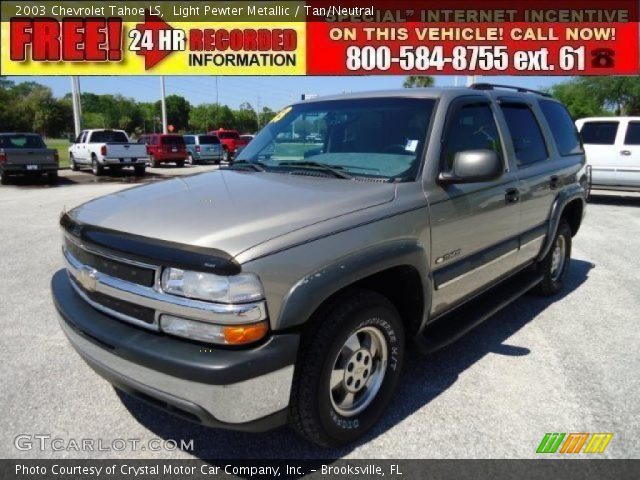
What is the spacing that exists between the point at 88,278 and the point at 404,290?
1673mm

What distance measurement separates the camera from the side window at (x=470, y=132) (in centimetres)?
318

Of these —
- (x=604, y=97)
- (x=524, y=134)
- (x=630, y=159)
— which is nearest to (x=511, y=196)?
(x=524, y=134)

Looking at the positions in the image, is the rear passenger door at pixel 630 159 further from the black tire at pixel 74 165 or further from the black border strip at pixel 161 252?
the black tire at pixel 74 165

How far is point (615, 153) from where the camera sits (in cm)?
1152

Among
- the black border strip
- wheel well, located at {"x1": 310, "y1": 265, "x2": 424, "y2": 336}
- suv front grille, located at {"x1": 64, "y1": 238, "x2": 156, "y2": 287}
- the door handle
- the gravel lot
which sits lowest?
the gravel lot

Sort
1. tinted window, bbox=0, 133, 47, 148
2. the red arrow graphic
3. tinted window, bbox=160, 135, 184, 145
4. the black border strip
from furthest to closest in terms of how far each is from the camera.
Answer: tinted window, bbox=160, 135, 184, 145 < the red arrow graphic < tinted window, bbox=0, 133, 47, 148 < the black border strip

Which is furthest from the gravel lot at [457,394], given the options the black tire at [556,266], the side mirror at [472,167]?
the side mirror at [472,167]

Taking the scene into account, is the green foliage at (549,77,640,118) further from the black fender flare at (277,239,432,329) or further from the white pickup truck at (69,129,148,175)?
the black fender flare at (277,239,432,329)

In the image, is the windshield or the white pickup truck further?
the white pickup truck

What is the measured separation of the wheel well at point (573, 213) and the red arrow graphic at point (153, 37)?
16.4m

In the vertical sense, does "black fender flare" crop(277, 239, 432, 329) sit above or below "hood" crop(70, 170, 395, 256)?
below

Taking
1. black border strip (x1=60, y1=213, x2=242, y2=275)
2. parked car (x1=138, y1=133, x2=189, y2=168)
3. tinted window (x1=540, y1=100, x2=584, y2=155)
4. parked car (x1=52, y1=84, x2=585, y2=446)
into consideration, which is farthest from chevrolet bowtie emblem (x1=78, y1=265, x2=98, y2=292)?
parked car (x1=138, y1=133, x2=189, y2=168)

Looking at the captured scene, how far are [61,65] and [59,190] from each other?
236 inches

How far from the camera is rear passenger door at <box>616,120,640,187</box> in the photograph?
37.2 ft
